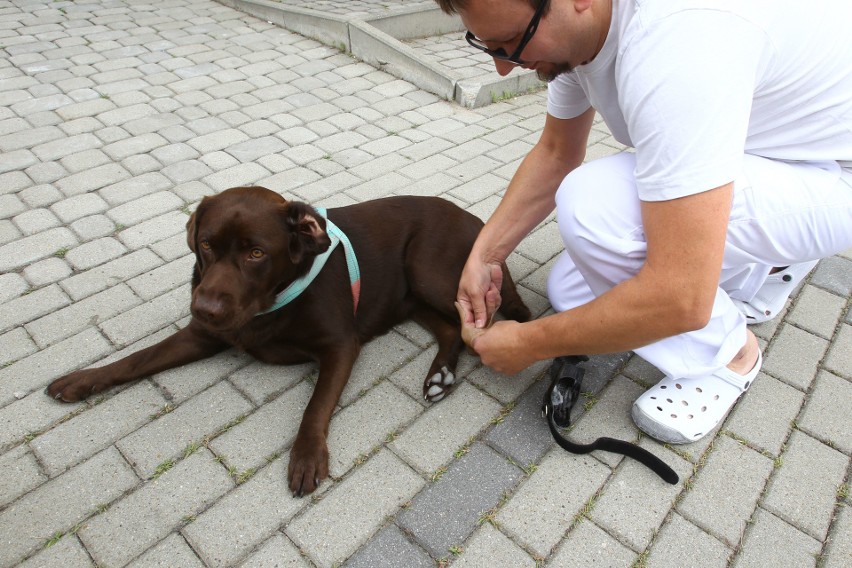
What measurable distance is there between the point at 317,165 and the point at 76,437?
242 centimetres

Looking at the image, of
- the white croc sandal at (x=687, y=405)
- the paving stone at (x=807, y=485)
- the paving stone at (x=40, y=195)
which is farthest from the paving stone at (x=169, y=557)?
the paving stone at (x=40, y=195)

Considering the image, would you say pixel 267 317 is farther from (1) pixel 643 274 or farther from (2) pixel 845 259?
(2) pixel 845 259

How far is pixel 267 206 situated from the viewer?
89.7 inches

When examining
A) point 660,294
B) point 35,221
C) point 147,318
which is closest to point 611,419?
point 660,294

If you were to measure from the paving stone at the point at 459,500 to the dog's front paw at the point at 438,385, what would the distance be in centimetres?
28

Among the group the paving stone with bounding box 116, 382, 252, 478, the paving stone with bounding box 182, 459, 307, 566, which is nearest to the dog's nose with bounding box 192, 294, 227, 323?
the paving stone with bounding box 116, 382, 252, 478

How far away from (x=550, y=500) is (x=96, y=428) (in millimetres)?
1672

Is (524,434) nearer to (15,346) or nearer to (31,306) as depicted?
(15,346)

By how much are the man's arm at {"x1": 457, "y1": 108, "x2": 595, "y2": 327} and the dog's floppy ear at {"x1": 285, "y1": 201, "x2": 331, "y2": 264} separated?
25.4 inches

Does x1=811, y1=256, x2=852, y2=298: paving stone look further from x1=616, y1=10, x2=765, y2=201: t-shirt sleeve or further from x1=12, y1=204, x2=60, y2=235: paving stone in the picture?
x1=12, y1=204, x2=60, y2=235: paving stone

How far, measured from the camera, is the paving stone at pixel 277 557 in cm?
183

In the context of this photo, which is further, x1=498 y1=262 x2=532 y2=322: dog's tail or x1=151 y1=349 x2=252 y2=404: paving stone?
x1=498 y1=262 x2=532 y2=322: dog's tail

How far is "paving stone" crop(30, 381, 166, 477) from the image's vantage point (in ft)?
7.06

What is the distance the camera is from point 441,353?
262cm
